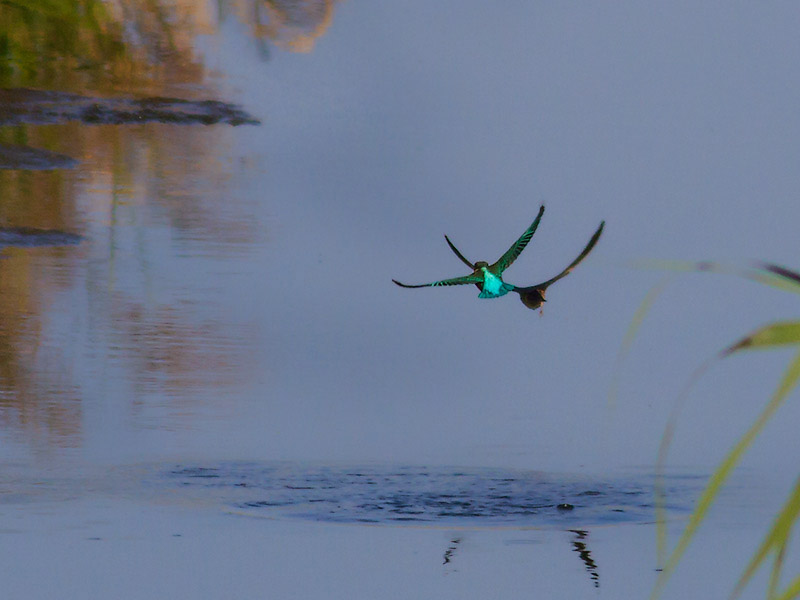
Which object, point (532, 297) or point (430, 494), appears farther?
point (430, 494)

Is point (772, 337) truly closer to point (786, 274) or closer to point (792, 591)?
point (786, 274)

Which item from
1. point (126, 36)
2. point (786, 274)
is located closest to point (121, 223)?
point (126, 36)

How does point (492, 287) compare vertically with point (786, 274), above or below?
above

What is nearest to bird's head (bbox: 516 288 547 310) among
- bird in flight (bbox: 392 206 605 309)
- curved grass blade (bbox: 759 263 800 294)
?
bird in flight (bbox: 392 206 605 309)

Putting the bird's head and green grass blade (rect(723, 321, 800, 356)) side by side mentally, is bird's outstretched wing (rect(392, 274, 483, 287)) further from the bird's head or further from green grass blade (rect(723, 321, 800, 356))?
green grass blade (rect(723, 321, 800, 356))

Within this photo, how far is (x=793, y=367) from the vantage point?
30.9 inches

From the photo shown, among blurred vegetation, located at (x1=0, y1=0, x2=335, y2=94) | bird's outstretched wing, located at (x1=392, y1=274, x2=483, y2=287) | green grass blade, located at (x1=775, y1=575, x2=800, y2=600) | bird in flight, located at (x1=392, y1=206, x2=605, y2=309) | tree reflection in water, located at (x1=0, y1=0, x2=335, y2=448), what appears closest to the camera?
green grass blade, located at (x1=775, y1=575, x2=800, y2=600)

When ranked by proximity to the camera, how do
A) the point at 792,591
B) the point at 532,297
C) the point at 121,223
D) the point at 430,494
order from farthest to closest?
the point at 121,223, the point at 430,494, the point at 532,297, the point at 792,591

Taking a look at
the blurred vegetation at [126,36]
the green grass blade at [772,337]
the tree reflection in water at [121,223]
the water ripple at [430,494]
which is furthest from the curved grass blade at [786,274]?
the blurred vegetation at [126,36]

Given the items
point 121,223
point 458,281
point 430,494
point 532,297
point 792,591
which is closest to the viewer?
point 792,591

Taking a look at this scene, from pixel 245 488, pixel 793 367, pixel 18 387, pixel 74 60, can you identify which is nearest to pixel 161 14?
pixel 74 60

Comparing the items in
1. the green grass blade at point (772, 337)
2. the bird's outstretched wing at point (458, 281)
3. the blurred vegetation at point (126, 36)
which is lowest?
the green grass blade at point (772, 337)

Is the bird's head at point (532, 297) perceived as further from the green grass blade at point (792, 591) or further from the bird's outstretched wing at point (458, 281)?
the green grass blade at point (792, 591)

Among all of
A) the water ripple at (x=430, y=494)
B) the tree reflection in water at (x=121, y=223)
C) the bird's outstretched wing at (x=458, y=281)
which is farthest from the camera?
the tree reflection in water at (x=121, y=223)
